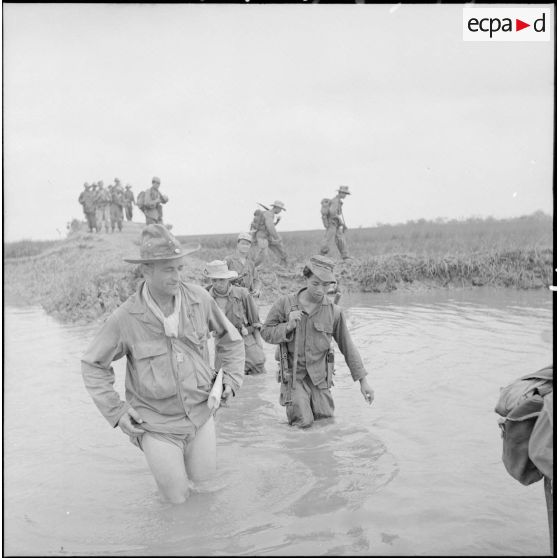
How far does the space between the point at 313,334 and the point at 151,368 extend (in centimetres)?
221

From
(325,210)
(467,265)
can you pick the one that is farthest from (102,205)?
(467,265)

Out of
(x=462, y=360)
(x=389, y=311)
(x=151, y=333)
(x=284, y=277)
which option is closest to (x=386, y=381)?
(x=462, y=360)

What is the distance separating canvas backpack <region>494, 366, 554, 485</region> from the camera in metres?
3.44

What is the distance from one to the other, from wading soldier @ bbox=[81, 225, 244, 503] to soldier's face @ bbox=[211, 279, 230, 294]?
352 centimetres

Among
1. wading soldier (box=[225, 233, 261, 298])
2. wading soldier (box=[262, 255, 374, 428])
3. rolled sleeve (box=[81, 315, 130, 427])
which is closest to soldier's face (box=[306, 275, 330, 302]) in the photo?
wading soldier (box=[262, 255, 374, 428])

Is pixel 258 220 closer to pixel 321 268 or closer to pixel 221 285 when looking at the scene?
pixel 221 285

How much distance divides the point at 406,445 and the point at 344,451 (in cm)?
60

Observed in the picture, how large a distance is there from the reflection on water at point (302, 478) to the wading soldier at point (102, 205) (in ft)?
51.1

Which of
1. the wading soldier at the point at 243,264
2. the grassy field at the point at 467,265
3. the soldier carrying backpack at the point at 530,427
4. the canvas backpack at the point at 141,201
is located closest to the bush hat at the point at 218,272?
the wading soldier at the point at 243,264

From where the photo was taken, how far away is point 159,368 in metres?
4.52

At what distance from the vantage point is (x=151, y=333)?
4.53 m

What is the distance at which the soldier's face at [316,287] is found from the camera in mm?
6129

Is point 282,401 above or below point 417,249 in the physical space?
below

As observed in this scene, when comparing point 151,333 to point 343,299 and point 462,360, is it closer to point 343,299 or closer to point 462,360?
point 462,360
